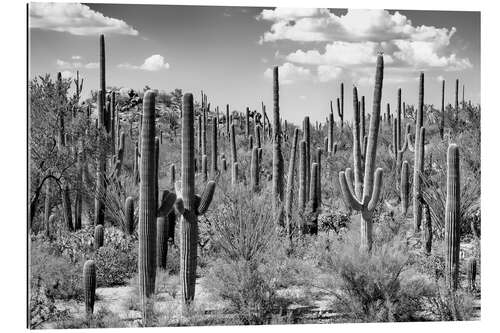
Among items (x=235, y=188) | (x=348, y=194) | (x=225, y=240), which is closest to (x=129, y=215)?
(x=235, y=188)

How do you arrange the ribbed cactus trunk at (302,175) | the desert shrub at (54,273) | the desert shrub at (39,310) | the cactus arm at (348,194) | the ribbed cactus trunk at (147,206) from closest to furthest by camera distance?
the desert shrub at (39,310) → the ribbed cactus trunk at (147,206) → the desert shrub at (54,273) → the cactus arm at (348,194) → the ribbed cactus trunk at (302,175)

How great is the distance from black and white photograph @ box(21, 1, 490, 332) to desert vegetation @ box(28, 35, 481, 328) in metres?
0.04

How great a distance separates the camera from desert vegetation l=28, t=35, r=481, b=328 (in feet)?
36.9

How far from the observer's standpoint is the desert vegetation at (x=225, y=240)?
11.2 m

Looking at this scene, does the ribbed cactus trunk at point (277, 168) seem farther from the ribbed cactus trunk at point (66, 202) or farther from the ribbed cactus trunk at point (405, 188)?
the ribbed cactus trunk at point (66, 202)

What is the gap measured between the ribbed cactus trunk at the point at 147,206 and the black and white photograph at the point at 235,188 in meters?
0.02

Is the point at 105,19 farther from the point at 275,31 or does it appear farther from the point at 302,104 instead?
the point at 302,104

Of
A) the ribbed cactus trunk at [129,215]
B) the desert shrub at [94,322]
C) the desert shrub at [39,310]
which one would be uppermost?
the ribbed cactus trunk at [129,215]

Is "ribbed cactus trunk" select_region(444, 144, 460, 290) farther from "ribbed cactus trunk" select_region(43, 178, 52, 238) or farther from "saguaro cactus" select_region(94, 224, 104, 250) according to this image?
"ribbed cactus trunk" select_region(43, 178, 52, 238)

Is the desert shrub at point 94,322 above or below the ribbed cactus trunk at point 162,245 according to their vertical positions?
below

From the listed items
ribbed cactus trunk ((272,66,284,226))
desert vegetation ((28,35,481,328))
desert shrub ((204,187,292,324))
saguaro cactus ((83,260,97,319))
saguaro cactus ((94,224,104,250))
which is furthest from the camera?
ribbed cactus trunk ((272,66,284,226))

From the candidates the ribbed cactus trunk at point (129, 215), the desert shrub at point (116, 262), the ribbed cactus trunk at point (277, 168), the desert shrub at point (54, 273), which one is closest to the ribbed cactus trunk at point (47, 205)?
the desert shrub at point (116, 262)

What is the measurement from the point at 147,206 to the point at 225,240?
261 cm

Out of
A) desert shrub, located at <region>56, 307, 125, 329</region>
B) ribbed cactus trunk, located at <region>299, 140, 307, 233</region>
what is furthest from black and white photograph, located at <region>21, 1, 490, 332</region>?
ribbed cactus trunk, located at <region>299, 140, 307, 233</region>
